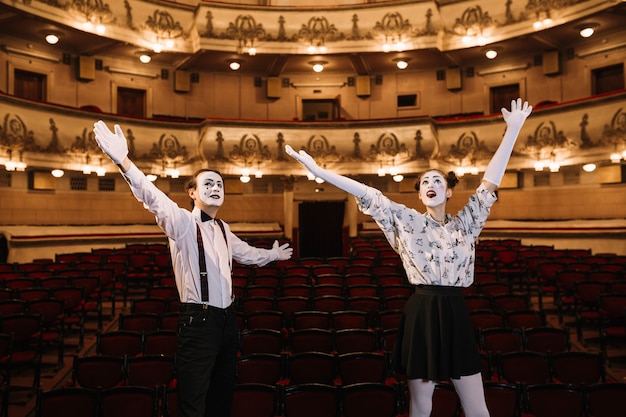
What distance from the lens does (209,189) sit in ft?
9.54

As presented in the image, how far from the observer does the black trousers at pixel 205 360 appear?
2596 millimetres

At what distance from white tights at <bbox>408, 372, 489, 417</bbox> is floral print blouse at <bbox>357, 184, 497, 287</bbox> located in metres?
0.47

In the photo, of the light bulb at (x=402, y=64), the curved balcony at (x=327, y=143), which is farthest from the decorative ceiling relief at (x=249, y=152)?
the light bulb at (x=402, y=64)

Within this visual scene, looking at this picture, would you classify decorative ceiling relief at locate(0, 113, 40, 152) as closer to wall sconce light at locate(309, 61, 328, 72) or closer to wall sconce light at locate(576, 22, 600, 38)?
wall sconce light at locate(309, 61, 328, 72)

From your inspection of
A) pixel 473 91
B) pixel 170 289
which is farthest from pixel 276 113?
pixel 170 289

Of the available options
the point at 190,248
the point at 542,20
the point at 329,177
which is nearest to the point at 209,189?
the point at 190,248

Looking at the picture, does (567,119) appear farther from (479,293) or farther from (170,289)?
(170,289)

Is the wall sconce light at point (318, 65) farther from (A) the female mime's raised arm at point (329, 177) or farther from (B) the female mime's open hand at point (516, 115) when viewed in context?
(A) the female mime's raised arm at point (329, 177)

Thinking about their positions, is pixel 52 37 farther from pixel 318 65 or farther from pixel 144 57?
pixel 318 65

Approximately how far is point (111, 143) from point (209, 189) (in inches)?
23.8

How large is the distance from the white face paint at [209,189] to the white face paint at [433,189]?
1.14m

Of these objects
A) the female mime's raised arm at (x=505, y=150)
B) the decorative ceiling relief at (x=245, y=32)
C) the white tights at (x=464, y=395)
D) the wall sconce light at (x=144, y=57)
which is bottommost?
the white tights at (x=464, y=395)

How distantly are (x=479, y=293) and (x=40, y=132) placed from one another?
11.4 m

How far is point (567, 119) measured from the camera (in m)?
13.7
